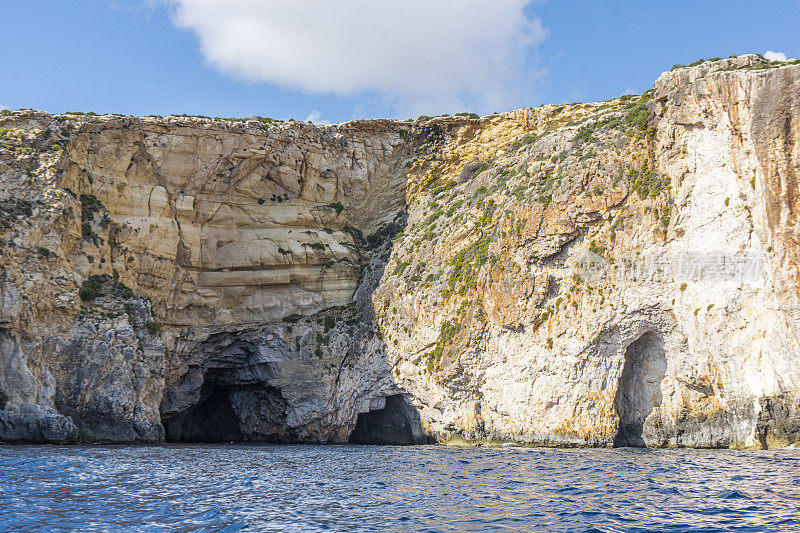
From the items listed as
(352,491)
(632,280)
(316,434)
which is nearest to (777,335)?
(632,280)

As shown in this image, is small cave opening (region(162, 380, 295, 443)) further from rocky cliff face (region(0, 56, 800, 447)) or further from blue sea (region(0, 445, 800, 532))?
blue sea (region(0, 445, 800, 532))

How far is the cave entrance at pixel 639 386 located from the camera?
3709 cm

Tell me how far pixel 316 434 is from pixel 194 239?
55.5 ft

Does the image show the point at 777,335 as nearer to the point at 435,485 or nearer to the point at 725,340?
the point at 725,340

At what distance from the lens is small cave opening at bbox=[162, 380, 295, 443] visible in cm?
5088

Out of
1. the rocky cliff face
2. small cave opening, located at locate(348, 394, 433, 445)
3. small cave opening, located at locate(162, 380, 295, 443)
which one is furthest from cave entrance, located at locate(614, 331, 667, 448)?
small cave opening, located at locate(162, 380, 295, 443)

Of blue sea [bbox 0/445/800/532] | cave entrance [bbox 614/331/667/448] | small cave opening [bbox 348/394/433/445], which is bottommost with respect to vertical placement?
blue sea [bbox 0/445/800/532]

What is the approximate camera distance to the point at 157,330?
1789 inches

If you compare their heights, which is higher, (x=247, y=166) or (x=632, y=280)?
(x=247, y=166)

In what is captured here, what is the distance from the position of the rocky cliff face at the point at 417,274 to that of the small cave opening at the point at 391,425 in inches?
8.5

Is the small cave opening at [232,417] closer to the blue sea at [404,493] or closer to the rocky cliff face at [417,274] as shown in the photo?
the rocky cliff face at [417,274]

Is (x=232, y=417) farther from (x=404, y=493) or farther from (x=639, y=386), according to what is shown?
(x=404, y=493)

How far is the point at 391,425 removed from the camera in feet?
160

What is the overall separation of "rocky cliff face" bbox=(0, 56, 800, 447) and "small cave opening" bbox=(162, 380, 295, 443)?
24 centimetres
